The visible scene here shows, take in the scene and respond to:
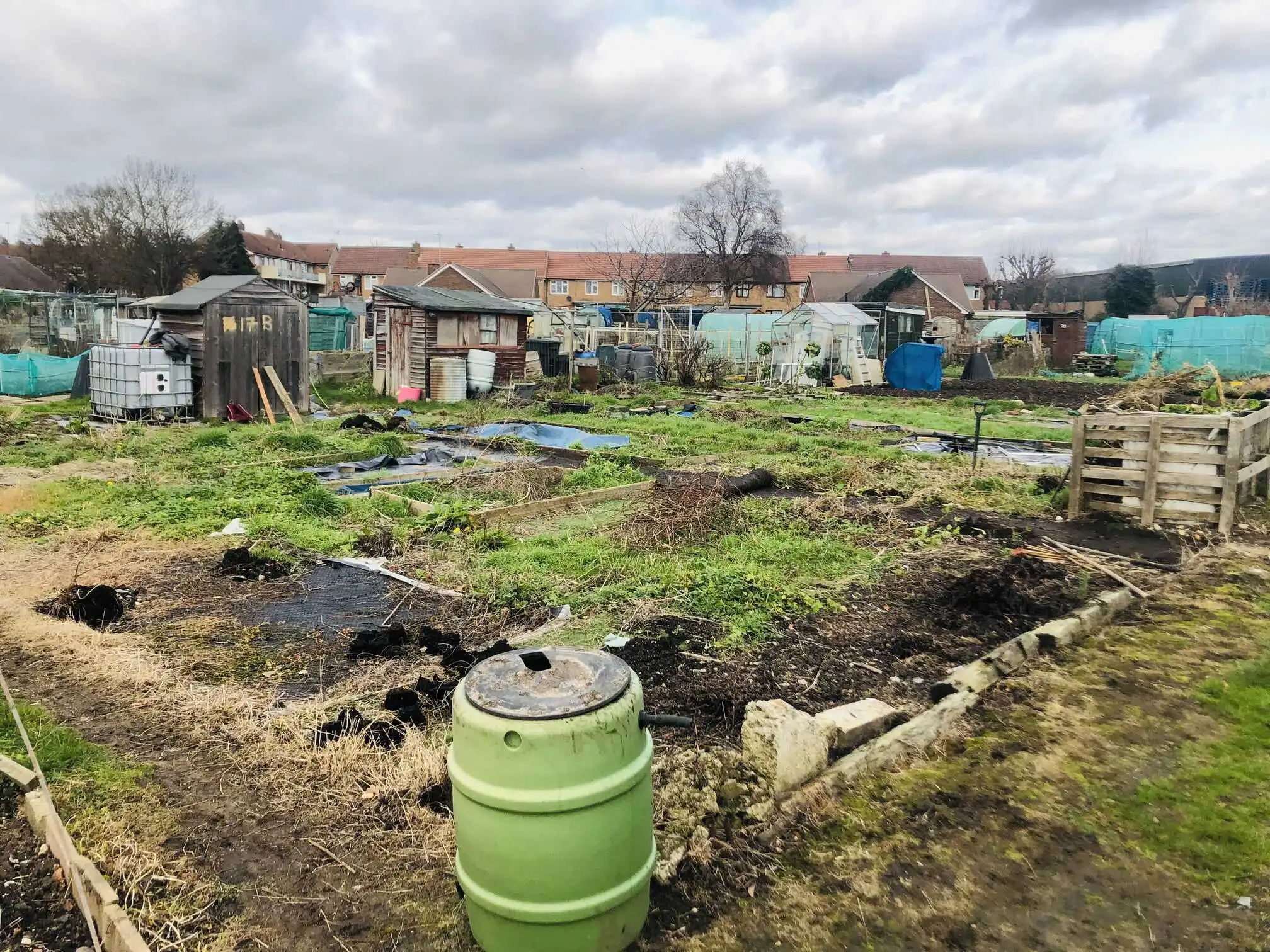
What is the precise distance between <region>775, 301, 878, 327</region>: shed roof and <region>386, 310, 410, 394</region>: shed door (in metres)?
15.7

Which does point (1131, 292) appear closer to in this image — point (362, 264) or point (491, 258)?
point (491, 258)

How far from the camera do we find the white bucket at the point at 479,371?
22.2m

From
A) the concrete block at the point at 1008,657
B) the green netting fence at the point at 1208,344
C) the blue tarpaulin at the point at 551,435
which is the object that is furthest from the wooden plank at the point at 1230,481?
the green netting fence at the point at 1208,344

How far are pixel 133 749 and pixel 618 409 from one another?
55.2ft

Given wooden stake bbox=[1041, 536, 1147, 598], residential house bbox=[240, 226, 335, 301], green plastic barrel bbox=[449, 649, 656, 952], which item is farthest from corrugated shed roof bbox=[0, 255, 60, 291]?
green plastic barrel bbox=[449, 649, 656, 952]

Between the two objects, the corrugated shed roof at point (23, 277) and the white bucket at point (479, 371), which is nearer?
the white bucket at point (479, 371)

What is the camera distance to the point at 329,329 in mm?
33656

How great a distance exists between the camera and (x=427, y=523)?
8.47 metres

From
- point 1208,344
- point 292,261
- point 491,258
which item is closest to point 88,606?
point 1208,344

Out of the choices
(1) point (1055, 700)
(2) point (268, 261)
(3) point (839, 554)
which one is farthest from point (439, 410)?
(2) point (268, 261)

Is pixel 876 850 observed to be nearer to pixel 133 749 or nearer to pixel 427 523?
pixel 133 749

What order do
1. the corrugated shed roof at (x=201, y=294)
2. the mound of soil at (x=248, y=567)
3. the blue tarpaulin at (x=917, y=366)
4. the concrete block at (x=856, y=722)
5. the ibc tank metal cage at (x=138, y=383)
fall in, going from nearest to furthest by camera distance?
the concrete block at (x=856, y=722)
the mound of soil at (x=248, y=567)
the ibc tank metal cage at (x=138, y=383)
the corrugated shed roof at (x=201, y=294)
the blue tarpaulin at (x=917, y=366)

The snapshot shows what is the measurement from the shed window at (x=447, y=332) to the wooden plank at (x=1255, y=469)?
1764 cm

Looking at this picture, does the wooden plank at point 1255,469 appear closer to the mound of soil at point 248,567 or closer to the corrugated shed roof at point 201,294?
the mound of soil at point 248,567
